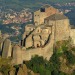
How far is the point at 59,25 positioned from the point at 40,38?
2325mm

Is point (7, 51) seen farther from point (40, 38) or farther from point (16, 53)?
point (40, 38)

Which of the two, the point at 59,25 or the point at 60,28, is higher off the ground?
the point at 59,25

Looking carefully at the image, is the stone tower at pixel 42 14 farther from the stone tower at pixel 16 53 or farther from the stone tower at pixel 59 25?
the stone tower at pixel 16 53

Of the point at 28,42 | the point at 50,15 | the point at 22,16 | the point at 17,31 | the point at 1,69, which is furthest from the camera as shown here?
the point at 22,16

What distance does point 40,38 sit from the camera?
4684 cm

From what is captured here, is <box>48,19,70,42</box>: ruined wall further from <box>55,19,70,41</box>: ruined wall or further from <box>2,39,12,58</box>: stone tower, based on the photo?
<box>2,39,12,58</box>: stone tower

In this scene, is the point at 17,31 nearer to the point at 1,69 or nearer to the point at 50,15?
the point at 50,15

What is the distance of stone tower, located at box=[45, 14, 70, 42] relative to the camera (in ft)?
156

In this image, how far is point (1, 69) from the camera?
141 ft

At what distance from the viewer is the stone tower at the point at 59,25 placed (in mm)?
47628

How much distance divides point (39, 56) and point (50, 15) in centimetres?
589

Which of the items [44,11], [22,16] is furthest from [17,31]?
[44,11]

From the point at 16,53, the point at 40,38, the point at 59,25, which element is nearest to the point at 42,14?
the point at 59,25

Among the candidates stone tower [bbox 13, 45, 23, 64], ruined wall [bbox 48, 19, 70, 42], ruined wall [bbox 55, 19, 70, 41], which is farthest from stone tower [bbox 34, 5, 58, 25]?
stone tower [bbox 13, 45, 23, 64]
